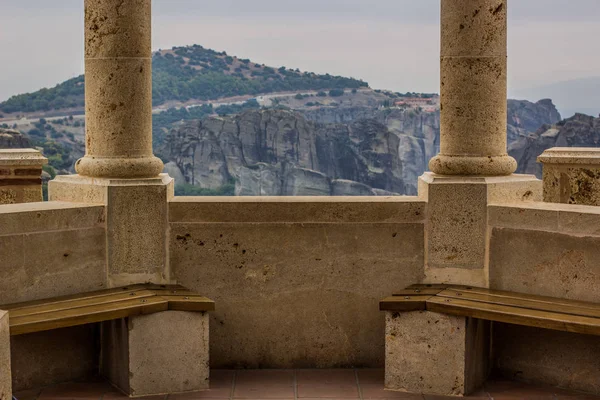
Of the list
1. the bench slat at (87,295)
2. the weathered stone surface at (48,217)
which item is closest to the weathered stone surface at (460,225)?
the bench slat at (87,295)

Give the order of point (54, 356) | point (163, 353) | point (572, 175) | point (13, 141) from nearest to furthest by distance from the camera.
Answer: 1. point (163, 353)
2. point (54, 356)
3. point (572, 175)
4. point (13, 141)

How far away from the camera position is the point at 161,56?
23.6m

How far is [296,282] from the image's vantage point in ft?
24.1

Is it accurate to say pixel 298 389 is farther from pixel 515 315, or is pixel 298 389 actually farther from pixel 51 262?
pixel 51 262

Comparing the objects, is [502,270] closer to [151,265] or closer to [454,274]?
[454,274]

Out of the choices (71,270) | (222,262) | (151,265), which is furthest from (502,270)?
(71,270)

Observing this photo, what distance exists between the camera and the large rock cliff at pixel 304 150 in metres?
21.8

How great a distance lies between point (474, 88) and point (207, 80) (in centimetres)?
1736

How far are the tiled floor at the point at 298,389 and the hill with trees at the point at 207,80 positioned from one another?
14.9 m

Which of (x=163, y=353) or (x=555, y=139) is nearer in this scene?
(x=163, y=353)

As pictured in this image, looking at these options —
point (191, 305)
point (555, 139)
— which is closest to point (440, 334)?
point (191, 305)

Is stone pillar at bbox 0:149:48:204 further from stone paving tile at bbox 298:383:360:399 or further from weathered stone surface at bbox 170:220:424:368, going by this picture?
stone paving tile at bbox 298:383:360:399

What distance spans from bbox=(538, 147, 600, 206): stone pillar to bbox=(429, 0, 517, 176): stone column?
3.71m

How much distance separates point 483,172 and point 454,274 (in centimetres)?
78
